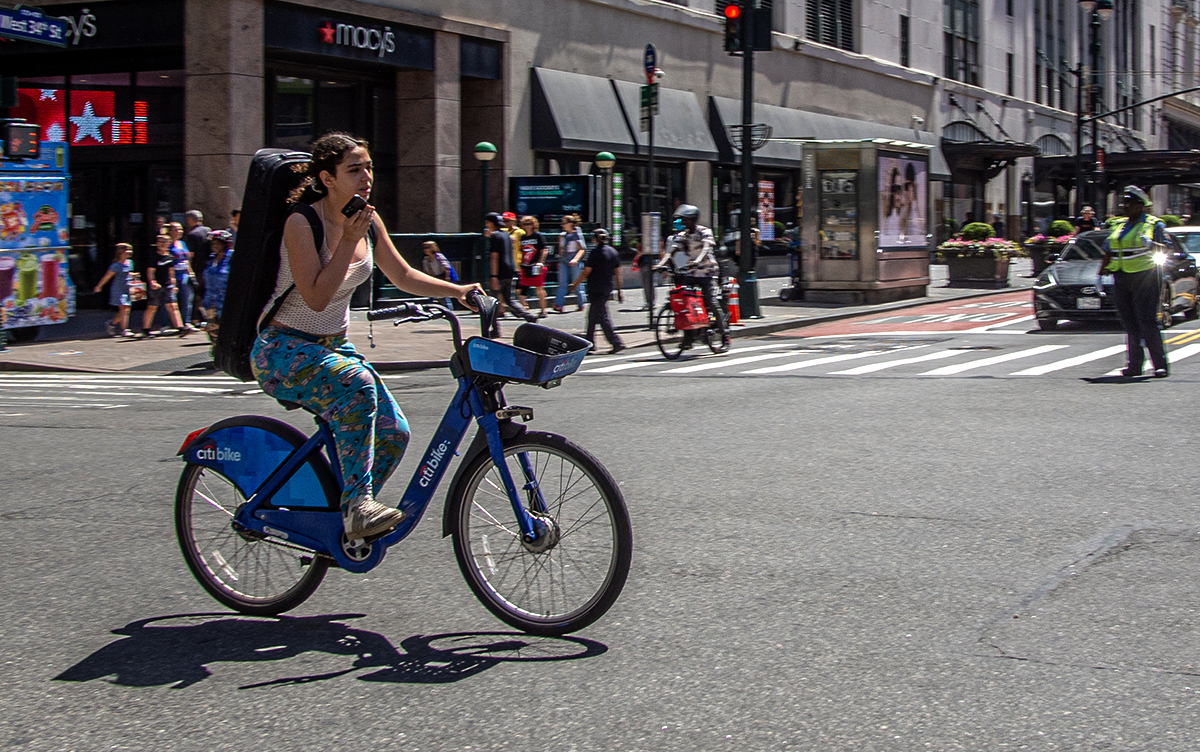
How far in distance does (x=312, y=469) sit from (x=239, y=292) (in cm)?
67

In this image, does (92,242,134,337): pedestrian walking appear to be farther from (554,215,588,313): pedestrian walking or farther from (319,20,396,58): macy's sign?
(554,215,588,313): pedestrian walking

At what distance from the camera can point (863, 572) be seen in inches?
210

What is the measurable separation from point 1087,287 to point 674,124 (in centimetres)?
1453

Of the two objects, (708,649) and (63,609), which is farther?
(63,609)

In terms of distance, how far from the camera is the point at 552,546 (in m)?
4.38

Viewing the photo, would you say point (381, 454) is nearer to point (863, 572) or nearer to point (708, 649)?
point (708, 649)

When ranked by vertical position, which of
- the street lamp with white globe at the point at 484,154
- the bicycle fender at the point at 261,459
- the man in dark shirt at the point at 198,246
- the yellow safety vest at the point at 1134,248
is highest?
the street lamp with white globe at the point at 484,154

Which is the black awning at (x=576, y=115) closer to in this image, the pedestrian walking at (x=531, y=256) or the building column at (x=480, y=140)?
the building column at (x=480, y=140)

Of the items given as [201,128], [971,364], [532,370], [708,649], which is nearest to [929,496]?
[708,649]

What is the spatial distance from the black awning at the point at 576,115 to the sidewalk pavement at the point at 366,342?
12.6 ft

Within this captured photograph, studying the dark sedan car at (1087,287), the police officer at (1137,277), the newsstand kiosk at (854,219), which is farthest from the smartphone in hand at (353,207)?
the newsstand kiosk at (854,219)

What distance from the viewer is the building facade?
21.6 m

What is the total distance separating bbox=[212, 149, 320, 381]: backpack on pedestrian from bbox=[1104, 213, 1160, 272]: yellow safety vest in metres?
9.40

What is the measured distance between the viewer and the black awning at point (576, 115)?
27.1 metres
